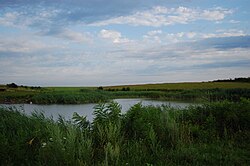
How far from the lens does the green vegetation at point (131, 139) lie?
20.0ft

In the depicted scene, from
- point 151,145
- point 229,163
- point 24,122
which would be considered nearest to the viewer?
point 229,163

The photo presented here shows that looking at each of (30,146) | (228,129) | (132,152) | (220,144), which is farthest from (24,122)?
(228,129)

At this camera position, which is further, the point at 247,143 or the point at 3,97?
the point at 3,97

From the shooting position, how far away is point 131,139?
25.5ft

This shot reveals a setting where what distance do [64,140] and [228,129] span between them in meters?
5.13

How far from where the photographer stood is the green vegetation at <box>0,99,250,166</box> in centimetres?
610

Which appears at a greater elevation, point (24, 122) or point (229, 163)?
point (24, 122)

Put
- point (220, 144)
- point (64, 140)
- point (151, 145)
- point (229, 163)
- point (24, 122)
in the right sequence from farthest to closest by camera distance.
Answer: point (24, 122) → point (220, 144) → point (151, 145) → point (64, 140) → point (229, 163)

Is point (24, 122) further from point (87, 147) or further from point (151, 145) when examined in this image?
point (151, 145)

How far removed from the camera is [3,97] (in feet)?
124

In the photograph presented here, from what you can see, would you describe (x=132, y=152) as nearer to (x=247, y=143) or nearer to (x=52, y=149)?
(x=52, y=149)

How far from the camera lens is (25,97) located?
37.9 m

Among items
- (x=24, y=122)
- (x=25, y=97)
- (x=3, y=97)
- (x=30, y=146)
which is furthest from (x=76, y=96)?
(x=30, y=146)

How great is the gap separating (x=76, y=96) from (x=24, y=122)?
26522 mm
